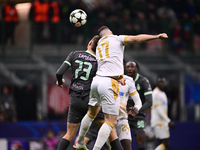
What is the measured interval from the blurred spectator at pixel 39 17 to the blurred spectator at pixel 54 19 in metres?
0.16

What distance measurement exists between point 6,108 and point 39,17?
3934mm

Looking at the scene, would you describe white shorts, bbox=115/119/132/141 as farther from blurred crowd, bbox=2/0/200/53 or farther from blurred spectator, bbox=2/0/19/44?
blurred spectator, bbox=2/0/19/44

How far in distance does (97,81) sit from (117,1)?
11.1 metres

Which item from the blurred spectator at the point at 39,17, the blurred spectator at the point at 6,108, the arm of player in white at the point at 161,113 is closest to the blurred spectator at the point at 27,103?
the blurred spectator at the point at 6,108

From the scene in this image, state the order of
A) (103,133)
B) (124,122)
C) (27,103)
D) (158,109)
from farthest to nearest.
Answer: (27,103), (158,109), (124,122), (103,133)

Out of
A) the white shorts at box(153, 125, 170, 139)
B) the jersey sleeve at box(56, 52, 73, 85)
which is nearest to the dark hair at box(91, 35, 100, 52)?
the jersey sleeve at box(56, 52, 73, 85)

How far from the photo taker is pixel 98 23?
44.6ft

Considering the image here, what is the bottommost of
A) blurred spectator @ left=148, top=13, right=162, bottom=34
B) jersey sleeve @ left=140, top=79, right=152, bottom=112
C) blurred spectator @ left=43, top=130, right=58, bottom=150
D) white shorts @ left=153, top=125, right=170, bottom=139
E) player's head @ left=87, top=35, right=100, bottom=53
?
blurred spectator @ left=43, top=130, right=58, bottom=150

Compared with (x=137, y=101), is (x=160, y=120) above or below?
below

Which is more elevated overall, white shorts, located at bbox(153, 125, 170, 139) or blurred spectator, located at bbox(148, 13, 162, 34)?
blurred spectator, located at bbox(148, 13, 162, 34)

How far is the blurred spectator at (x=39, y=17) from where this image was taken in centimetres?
1350

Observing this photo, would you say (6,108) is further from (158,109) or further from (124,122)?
(124,122)

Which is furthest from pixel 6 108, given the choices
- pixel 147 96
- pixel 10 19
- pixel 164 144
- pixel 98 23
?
pixel 147 96

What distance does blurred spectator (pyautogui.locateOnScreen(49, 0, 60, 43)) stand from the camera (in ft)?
44.7
